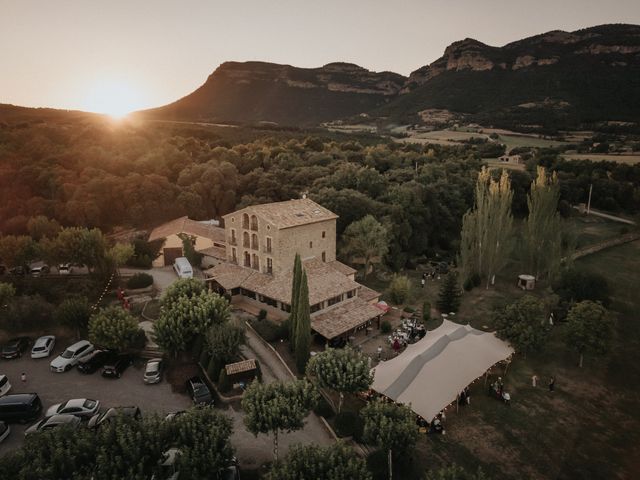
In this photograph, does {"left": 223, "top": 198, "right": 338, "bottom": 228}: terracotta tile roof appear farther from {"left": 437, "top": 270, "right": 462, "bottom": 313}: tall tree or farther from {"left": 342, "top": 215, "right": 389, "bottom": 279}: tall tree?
{"left": 437, "top": 270, "right": 462, "bottom": 313}: tall tree

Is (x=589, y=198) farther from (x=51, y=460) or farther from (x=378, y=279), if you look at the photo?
(x=51, y=460)

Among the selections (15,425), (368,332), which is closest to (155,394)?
(15,425)

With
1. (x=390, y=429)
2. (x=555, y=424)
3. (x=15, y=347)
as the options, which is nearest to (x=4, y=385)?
(x=15, y=347)

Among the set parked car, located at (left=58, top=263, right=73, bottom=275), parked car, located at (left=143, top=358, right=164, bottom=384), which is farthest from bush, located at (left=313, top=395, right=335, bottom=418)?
parked car, located at (left=58, top=263, right=73, bottom=275)

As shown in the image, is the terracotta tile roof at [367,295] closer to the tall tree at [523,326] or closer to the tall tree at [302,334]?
the tall tree at [523,326]

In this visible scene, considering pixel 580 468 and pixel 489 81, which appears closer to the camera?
pixel 580 468

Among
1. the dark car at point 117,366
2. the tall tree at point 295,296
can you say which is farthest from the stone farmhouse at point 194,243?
the tall tree at point 295,296
